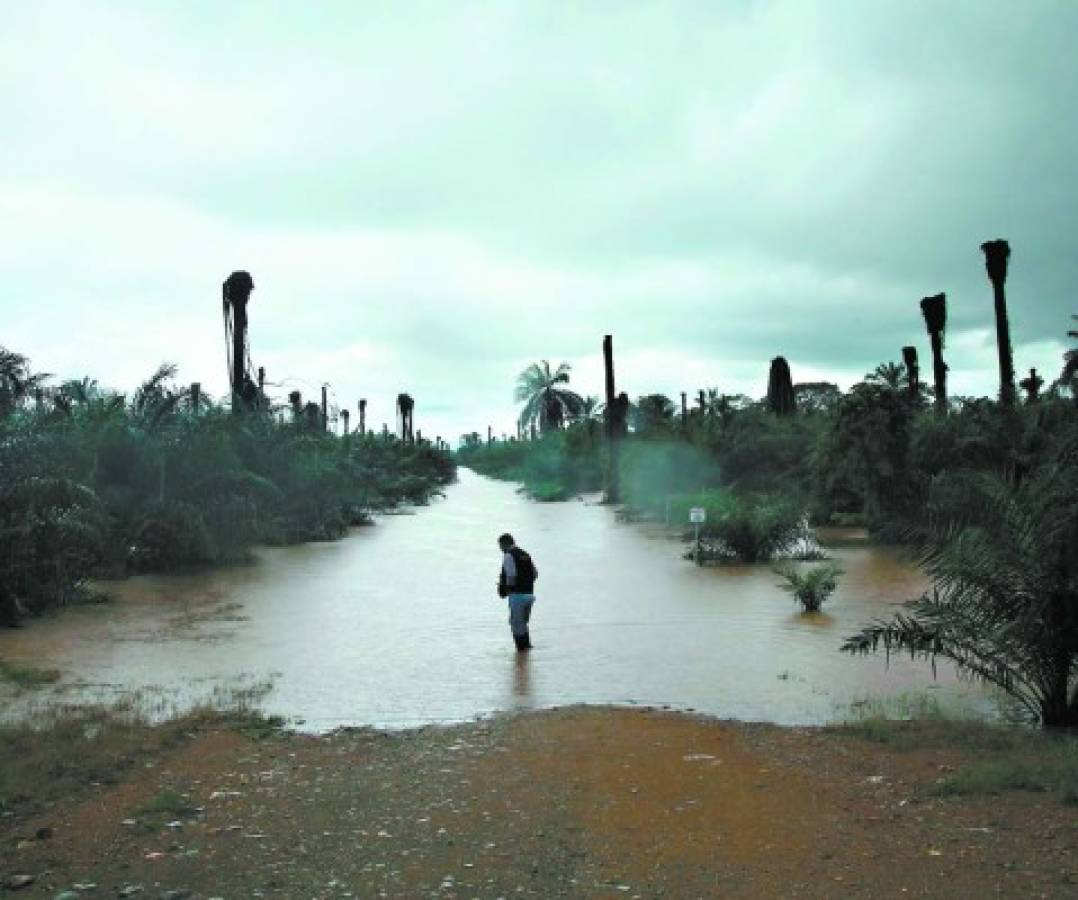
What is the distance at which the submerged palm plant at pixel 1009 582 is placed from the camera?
8.22 m

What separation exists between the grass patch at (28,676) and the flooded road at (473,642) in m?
0.23

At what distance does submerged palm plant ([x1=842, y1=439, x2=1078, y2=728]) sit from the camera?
822 cm

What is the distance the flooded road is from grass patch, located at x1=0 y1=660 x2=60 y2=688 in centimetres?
23

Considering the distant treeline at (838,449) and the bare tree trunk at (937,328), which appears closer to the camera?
the distant treeline at (838,449)

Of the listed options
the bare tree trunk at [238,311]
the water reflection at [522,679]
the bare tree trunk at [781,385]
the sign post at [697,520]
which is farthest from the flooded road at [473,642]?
the bare tree trunk at [781,385]

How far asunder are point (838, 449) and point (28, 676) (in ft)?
71.8

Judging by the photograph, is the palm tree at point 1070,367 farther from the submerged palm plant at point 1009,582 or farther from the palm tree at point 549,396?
the palm tree at point 549,396

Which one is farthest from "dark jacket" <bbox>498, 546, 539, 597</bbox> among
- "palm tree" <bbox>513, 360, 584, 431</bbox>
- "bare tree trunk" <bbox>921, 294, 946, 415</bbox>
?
"palm tree" <bbox>513, 360, 584, 431</bbox>

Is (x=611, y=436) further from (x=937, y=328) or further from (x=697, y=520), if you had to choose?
(x=697, y=520)

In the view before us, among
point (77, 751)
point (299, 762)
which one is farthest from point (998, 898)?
point (77, 751)

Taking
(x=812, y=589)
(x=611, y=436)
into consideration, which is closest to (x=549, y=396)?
(x=611, y=436)

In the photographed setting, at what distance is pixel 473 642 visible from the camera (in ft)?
44.7

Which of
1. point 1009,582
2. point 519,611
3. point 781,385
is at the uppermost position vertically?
point 781,385

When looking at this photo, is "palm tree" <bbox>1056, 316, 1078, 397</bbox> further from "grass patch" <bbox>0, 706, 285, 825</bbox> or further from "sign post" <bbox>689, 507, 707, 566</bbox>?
"grass patch" <bbox>0, 706, 285, 825</bbox>
